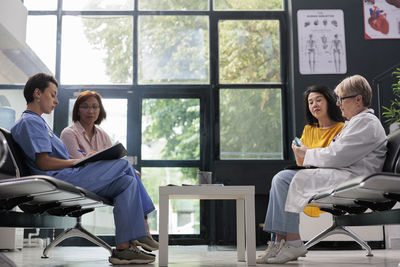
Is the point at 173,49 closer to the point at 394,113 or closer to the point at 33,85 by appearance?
the point at 394,113

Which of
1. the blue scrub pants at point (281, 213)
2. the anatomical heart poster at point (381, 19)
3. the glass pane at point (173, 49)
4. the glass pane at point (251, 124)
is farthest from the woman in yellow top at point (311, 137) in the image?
the anatomical heart poster at point (381, 19)

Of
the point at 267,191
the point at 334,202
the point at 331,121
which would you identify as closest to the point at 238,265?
the point at 334,202

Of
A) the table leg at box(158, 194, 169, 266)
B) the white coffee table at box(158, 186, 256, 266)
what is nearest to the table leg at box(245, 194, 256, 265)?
the white coffee table at box(158, 186, 256, 266)

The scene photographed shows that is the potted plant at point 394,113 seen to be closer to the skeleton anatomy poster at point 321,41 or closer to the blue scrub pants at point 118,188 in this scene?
the skeleton anatomy poster at point 321,41

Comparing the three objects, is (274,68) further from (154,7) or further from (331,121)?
(331,121)

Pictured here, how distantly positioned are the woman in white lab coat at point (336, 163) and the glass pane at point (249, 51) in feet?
10.1

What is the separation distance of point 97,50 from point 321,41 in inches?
108

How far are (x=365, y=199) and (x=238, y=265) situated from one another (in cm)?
77

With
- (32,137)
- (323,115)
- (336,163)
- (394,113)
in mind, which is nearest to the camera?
(32,137)

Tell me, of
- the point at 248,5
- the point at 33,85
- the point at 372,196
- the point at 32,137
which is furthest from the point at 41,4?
the point at 372,196

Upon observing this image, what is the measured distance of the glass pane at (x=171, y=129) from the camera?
5.76m

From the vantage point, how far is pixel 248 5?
6.04 metres

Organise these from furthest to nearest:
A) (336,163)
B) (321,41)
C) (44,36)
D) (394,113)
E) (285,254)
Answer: (44,36) → (321,41) → (394,113) → (285,254) → (336,163)

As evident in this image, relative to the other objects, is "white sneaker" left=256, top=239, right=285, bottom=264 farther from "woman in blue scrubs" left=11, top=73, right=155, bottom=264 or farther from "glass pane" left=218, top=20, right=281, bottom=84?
"glass pane" left=218, top=20, right=281, bottom=84
